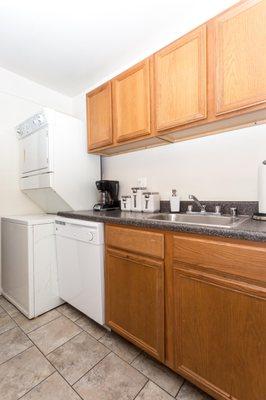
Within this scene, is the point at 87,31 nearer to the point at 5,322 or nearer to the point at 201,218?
the point at 201,218

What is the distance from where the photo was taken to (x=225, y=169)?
1567 mm

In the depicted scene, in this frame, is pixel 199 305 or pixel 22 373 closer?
pixel 199 305

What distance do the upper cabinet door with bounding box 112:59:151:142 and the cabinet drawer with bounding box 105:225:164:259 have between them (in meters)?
0.83

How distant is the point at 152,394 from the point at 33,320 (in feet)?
3.87

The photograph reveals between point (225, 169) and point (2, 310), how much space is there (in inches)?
93.2

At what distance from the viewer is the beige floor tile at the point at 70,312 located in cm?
181

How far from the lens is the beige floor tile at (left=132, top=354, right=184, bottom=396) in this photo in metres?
1.15

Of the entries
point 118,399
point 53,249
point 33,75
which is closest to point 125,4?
point 33,75

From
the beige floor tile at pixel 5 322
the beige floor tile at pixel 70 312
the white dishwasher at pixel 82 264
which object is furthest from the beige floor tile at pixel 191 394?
the beige floor tile at pixel 5 322

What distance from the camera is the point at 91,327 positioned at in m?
1.67

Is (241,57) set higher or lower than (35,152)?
higher

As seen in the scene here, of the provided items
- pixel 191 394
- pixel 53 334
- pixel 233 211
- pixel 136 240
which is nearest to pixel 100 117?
pixel 136 240

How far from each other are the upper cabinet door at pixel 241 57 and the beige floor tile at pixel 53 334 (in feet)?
6.31

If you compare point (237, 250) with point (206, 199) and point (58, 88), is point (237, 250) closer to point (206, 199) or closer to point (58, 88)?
point (206, 199)
